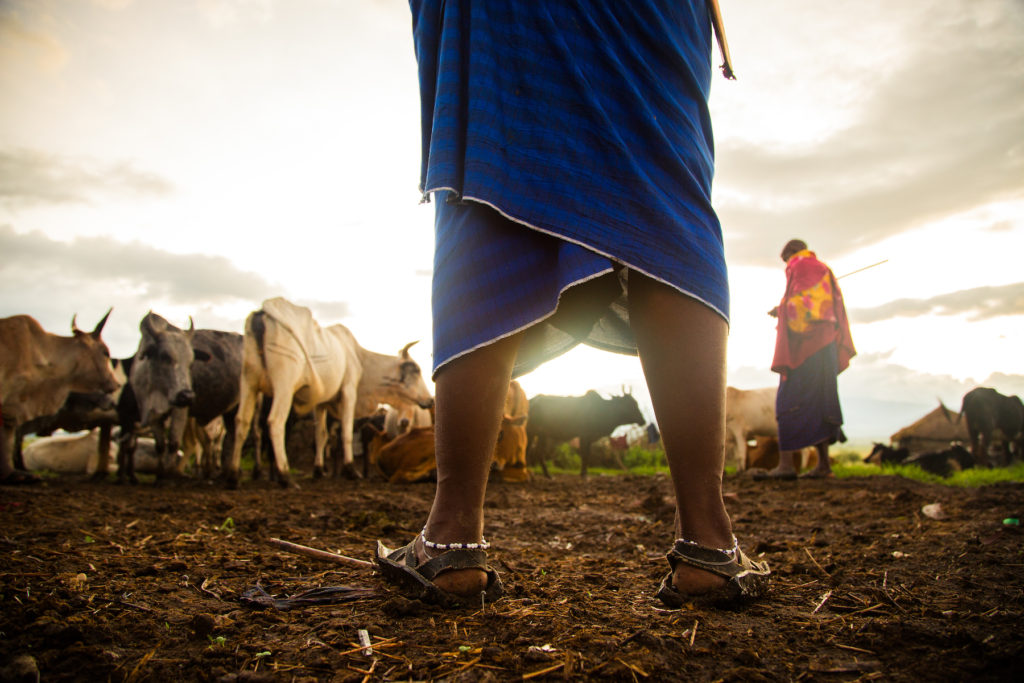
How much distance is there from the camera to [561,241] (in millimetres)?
1478

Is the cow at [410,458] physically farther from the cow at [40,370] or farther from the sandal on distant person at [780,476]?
the sandal on distant person at [780,476]

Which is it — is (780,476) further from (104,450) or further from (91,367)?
(104,450)

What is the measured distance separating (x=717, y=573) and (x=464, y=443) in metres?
0.67

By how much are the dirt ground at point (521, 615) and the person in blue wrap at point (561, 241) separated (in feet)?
0.54

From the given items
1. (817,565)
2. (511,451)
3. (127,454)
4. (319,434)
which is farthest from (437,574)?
(127,454)

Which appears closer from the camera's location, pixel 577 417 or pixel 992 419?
pixel 992 419

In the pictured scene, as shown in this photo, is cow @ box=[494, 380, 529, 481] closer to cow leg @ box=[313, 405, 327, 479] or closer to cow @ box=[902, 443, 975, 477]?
cow leg @ box=[313, 405, 327, 479]

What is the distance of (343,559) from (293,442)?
12.7 meters

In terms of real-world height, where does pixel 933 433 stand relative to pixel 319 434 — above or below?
below

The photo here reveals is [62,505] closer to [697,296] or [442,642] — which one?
[442,642]

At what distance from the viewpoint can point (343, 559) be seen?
195 centimetres

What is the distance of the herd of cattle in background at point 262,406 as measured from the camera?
6.53 metres

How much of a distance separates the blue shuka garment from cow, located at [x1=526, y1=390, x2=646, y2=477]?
408 inches

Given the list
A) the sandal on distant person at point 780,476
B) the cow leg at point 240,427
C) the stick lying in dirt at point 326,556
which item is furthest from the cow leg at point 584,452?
the stick lying in dirt at point 326,556
